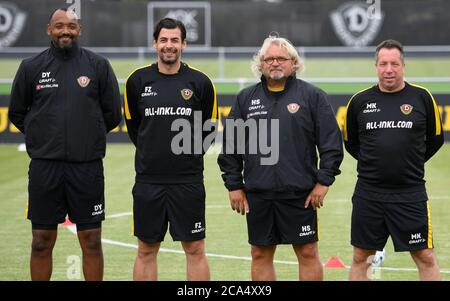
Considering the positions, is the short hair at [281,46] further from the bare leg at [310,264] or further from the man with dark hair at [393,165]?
the bare leg at [310,264]

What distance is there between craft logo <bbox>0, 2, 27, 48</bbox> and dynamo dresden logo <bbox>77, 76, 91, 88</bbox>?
37.7m

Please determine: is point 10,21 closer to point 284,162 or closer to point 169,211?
point 169,211

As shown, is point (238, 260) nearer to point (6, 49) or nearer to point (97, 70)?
point (97, 70)

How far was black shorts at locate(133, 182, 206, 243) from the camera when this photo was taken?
784 cm

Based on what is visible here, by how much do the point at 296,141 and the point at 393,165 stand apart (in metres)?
0.74

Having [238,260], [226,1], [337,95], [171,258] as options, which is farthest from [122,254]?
[226,1]

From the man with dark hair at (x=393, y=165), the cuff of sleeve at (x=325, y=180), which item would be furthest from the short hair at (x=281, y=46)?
the cuff of sleeve at (x=325, y=180)

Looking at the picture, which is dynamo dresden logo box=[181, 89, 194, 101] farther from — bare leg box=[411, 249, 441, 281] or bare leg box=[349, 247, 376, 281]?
bare leg box=[411, 249, 441, 281]

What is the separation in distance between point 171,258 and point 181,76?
3017mm

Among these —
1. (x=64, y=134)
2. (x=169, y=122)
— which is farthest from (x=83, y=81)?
(x=169, y=122)

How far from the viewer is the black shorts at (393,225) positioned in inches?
302

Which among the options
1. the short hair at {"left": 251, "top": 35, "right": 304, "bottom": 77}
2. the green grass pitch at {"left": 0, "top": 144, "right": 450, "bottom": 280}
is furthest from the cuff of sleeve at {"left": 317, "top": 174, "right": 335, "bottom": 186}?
the green grass pitch at {"left": 0, "top": 144, "right": 450, "bottom": 280}

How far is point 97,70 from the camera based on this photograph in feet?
26.4

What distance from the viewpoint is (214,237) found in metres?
11.6
